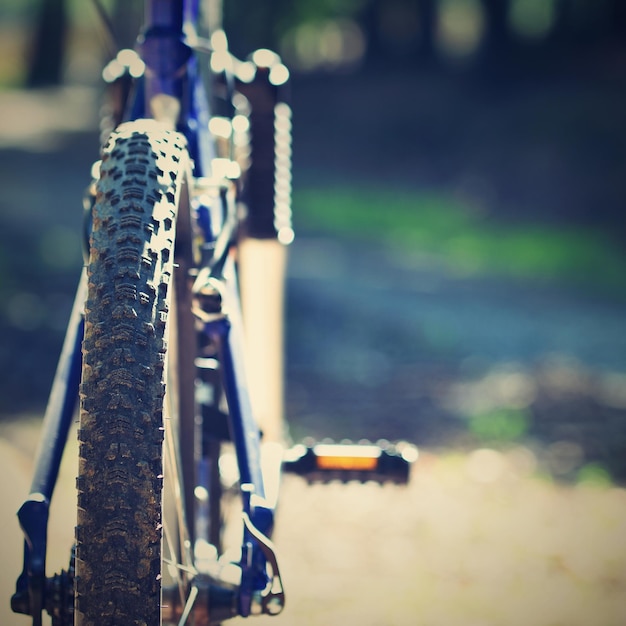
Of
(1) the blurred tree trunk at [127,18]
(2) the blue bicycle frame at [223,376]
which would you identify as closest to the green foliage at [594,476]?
(2) the blue bicycle frame at [223,376]

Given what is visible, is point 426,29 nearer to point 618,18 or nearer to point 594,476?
point 618,18

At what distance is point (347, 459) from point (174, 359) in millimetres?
606

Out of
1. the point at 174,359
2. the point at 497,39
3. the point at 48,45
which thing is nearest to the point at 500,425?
the point at 174,359

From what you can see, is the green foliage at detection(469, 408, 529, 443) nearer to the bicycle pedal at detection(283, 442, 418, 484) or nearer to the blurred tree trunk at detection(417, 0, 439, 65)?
the bicycle pedal at detection(283, 442, 418, 484)

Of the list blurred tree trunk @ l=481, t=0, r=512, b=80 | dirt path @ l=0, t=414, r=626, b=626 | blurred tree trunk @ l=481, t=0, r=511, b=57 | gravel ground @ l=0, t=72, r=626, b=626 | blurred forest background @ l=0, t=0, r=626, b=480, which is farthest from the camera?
blurred tree trunk @ l=481, t=0, r=511, b=57

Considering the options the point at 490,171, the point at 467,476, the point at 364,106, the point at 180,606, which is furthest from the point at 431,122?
the point at 180,606

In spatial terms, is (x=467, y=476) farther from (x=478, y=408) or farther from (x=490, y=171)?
(x=490, y=171)

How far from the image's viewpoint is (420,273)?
9.83 metres

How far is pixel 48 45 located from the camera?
23.8m

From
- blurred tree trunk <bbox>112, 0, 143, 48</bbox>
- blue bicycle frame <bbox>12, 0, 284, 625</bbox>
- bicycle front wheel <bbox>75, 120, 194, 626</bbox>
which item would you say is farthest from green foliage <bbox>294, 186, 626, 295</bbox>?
bicycle front wheel <bbox>75, 120, 194, 626</bbox>

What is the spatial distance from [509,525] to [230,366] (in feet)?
7.83

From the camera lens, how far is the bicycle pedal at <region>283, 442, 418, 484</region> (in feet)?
8.29

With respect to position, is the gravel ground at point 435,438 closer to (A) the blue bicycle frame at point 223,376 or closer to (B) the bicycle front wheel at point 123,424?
(A) the blue bicycle frame at point 223,376

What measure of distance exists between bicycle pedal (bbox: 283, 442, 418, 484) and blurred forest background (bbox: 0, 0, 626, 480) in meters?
1.73
